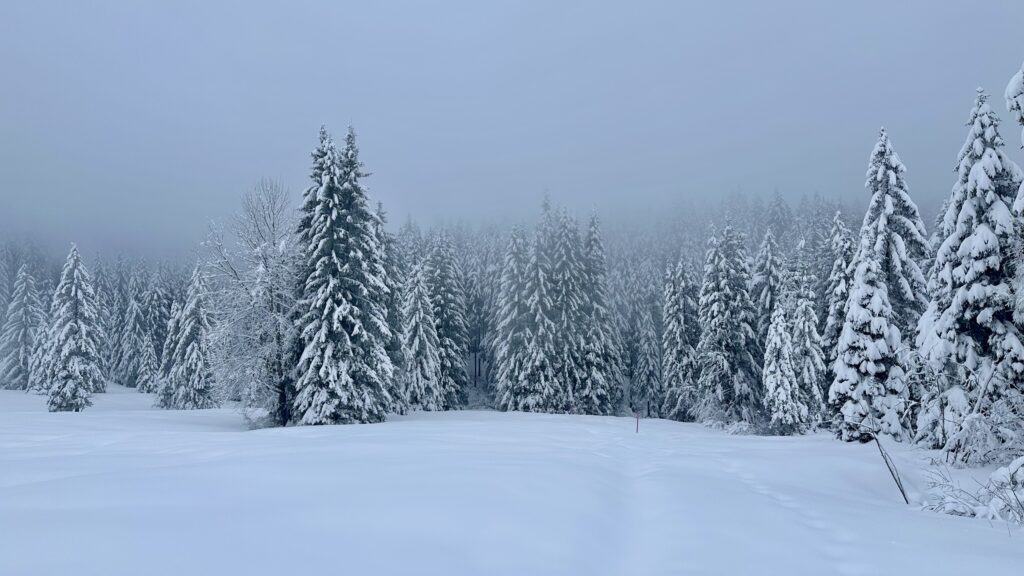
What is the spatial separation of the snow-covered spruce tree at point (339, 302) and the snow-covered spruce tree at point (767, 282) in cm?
2589

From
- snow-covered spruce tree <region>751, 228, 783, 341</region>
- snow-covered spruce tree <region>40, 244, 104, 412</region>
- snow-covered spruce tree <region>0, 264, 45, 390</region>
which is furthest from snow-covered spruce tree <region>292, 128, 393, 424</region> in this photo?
snow-covered spruce tree <region>0, 264, 45, 390</region>

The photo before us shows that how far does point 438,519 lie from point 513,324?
1410 inches

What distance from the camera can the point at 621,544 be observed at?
5.79 meters

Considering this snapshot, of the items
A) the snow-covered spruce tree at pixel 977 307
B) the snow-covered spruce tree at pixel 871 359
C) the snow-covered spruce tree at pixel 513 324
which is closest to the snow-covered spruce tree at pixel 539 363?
the snow-covered spruce tree at pixel 513 324

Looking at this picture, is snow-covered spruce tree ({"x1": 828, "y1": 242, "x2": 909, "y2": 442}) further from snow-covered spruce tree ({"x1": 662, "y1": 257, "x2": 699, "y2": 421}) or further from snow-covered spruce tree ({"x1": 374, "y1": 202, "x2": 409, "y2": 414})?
snow-covered spruce tree ({"x1": 662, "y1": 257, "x2": 699, "y2": 421})

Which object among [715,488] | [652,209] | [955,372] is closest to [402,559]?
[715,488]

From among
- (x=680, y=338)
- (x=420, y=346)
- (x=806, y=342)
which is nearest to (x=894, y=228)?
(x=806, y=342)

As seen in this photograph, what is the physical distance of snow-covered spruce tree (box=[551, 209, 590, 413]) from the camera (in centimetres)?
4044

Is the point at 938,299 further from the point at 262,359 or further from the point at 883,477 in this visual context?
the point at 262,359

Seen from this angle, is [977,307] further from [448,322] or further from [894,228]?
[448,322]

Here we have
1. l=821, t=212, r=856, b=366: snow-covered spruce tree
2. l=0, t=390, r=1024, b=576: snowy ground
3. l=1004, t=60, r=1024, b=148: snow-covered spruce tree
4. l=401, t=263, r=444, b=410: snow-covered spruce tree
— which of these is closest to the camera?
l=0, t=390, r=1024, b=576: snowy ground

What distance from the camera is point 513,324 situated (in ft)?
136

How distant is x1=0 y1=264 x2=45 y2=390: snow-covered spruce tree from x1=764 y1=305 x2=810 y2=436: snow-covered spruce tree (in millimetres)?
68477

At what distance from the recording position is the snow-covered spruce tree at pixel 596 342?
4091 centimetres
